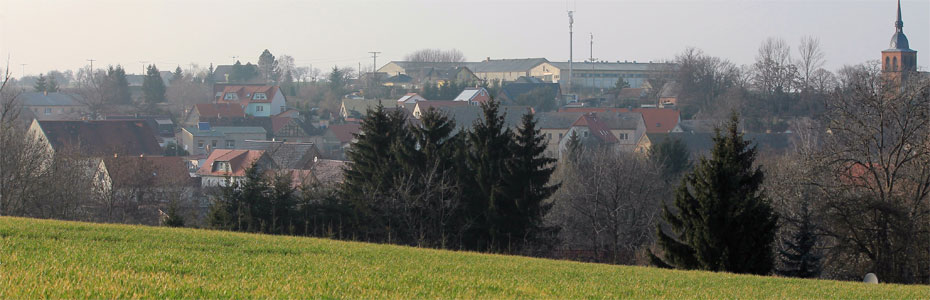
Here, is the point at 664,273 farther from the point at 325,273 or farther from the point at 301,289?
the point at 301,289

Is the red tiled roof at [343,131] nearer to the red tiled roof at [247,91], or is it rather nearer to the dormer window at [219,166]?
the dormer window at [219,166]

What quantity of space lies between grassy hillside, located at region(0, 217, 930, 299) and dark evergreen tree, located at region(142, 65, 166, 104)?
3572 inches

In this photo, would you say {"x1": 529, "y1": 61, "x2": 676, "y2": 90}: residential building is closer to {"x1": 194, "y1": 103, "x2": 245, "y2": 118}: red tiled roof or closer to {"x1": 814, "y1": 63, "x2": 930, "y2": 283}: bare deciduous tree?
{"x1": 194, "y1": 103, "x2": 245, "y2": 118}: red tiled roof

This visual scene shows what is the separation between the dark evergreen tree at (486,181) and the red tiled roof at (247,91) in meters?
71.2

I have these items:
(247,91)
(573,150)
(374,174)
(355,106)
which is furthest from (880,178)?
(247,91)

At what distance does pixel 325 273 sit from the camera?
13.3 meters

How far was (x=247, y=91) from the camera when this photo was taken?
10369cm

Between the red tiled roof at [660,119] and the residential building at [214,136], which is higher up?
the red tiled roof at [660,119]

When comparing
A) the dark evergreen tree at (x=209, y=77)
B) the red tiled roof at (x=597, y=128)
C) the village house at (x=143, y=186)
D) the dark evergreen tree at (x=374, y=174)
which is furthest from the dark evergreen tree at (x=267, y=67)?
the dark evergreen tree at (x=374, y=174)

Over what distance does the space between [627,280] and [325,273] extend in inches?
233

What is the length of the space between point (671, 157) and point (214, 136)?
43.8 meters

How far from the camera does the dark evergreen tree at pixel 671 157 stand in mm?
53906

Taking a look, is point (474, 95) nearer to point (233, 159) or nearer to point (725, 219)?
point (233, 159)

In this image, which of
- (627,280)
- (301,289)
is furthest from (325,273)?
(627,280)
